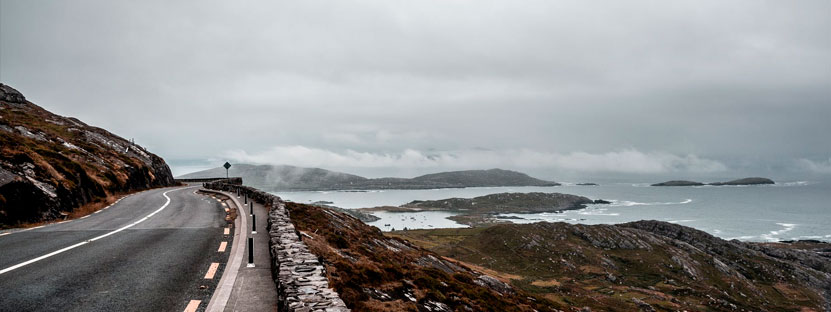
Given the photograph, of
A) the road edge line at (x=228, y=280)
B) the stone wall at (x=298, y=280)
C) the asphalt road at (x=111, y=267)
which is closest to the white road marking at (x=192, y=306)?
the asphalt road at (x=111, y=267)

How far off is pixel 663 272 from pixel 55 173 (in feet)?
650

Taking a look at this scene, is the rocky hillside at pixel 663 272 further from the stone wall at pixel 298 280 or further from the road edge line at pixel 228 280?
the stone wall at pixel 298 280

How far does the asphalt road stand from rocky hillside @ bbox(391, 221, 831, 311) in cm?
11814

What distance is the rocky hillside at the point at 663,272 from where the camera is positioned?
431ft

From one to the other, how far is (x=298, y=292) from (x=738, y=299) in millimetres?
190578

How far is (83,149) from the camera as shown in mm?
56000

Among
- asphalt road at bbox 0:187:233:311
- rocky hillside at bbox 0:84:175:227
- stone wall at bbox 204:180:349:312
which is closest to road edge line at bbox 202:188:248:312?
asphalt road at bbox 0:187:233:311

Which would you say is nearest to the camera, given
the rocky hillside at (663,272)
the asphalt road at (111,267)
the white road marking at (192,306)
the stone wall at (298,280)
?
the stone wall at (298,280)

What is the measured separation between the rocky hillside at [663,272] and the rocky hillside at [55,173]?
114 metres

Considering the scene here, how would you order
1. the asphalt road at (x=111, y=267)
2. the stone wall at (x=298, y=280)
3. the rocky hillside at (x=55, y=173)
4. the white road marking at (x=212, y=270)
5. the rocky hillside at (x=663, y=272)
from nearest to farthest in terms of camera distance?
the stone wall at (x=298, y=280) → the asphalt road at (x=111, y=267) → the white road marking at (x=212, y=270) → the rocky hillside at (x=55, y=173) → the rocky hillside at (x=663, y=272)

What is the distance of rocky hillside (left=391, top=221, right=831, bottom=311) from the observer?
131250 mm

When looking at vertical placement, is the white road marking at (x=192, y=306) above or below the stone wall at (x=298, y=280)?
below

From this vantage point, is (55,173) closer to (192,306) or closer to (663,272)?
(192,306)

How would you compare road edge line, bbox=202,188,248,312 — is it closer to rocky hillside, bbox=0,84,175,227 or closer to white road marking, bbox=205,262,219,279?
white road marking, bbox=205,262,219,279
